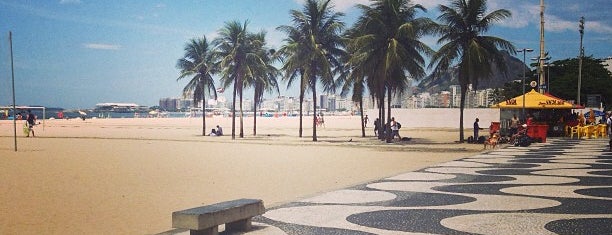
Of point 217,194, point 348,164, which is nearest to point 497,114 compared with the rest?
point 348,164

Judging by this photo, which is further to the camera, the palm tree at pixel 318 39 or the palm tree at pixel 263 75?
the palm tree at pixel 263 75

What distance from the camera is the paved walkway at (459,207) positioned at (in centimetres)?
614

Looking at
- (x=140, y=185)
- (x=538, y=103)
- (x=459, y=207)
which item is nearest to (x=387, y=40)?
(x=538, y=103)

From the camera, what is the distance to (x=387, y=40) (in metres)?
27.5

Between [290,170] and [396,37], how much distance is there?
585 inches

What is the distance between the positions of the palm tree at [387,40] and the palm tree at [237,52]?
27.7 feet

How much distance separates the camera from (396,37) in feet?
88.5

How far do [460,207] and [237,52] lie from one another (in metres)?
28.2

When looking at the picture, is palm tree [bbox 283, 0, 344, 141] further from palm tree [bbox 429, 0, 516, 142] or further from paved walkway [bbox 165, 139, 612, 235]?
paved walkway [bbox 165, 139, 612, 235]

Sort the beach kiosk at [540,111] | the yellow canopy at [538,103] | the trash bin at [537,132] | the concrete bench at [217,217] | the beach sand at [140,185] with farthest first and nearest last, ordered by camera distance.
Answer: the yellow canopy at [538,103] < the beach kiosk at [540,111] < the trash bin at [537,132] < the beach sand at [140,185] < the concrete bench at [217,217]

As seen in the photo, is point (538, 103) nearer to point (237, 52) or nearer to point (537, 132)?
point (537, 132)

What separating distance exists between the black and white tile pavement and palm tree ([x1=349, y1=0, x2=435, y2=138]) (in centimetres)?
1522

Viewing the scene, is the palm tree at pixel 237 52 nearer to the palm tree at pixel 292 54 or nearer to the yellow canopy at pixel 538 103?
the palm tree at pixel 292 54

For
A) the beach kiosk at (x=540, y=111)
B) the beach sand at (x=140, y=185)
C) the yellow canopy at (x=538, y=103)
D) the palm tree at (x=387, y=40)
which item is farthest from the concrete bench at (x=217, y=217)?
the yellow canopy at (x=538, y=103)
